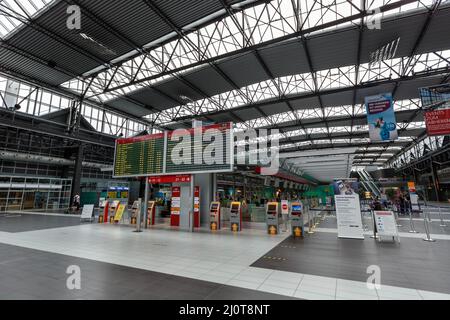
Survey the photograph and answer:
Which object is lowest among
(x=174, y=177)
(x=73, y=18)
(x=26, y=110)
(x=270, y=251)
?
(x=270, y=251)

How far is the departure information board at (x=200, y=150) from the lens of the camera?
9.66 m

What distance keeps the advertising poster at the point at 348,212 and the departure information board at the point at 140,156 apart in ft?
27.0

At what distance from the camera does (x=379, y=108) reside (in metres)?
12.0

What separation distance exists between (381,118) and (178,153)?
10.8m

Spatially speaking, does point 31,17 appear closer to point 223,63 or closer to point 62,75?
point 62,75

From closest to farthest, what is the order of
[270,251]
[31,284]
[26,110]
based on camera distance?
1. [31,284]
2. [270,251]
3. [26,110]

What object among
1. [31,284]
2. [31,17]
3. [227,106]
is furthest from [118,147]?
[227,106]

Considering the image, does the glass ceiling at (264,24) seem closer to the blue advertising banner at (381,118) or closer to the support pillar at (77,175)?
Answer: the blue advertising banner at (381,118)

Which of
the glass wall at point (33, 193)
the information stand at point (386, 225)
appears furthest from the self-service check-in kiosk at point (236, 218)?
the glass wall at point (33, 193)

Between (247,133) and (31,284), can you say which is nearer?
(31,284)

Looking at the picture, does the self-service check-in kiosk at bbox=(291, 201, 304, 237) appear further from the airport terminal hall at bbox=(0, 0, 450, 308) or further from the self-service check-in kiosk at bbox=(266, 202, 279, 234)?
the self-service check-in kiosk at bbox=(266, 202, 279, 234)

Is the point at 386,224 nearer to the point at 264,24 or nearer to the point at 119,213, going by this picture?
the point at 264,24

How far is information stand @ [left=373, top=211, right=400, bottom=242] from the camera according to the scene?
25.7ft

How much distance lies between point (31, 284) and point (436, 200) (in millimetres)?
43796
